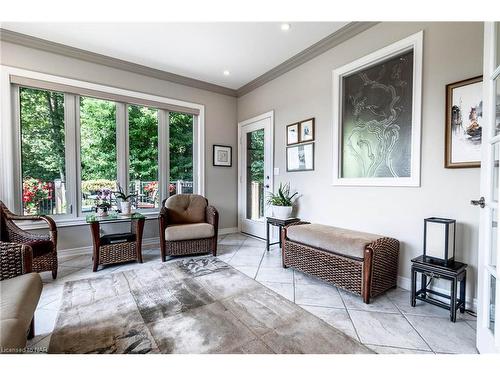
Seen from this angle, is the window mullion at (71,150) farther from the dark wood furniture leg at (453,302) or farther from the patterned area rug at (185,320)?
the dark wood furniture leg at (453,302)

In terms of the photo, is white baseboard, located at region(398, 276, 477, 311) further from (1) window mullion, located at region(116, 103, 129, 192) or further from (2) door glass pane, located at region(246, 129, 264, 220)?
(1) window mullion, located at region(116, 103, 129, 192)

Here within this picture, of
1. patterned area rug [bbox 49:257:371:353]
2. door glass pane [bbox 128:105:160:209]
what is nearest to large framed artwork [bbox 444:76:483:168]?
patterned area rug [bbox 49:257:371:353]

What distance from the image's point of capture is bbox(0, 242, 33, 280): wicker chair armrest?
4.71ft

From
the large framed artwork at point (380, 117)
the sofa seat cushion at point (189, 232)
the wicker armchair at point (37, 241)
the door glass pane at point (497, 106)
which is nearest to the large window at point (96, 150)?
the wicker armchair at point (37, 241)

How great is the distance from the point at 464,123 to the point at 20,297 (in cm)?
306

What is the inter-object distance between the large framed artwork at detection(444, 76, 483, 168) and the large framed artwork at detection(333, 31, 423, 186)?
0.22m

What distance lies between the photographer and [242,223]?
4426mm

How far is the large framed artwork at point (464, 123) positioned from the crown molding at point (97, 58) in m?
3.37

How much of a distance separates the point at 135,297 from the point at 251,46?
3.03 meters

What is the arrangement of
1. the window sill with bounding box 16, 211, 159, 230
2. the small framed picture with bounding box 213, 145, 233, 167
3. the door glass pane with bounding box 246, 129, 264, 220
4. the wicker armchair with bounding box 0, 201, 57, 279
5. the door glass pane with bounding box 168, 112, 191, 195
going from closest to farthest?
the wicker armchair with bounding box 0, 201, 57, 279 → the window sill with bounding box 16, 211, 159, 230 → the door glass pane with bounding box 168, 112, 191, 195 → the door glass pane with bounding box 246, 129, 264, 220 → the small framed picture with bounding box 213, 145, 233, 167

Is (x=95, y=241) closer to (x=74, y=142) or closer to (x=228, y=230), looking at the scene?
(x=74, y=142)

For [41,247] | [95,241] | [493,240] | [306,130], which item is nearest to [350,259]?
[493,240]

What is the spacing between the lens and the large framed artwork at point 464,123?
1765 mm
